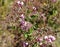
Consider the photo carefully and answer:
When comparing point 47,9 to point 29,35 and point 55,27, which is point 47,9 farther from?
point 29,35

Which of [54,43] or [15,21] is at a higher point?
[15,21]

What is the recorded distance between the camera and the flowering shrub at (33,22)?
14.7 feet

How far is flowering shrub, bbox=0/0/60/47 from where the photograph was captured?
4.48 metres

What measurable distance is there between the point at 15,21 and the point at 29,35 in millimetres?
371

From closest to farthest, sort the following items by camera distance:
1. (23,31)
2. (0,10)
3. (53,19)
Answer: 1. (23,31)
2. (0,10)
3. (53,19)

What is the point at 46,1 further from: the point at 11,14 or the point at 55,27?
the point at 11,14

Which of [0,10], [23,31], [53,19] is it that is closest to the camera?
[23,31]

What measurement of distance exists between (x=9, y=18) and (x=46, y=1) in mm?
1146

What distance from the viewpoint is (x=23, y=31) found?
4.55m

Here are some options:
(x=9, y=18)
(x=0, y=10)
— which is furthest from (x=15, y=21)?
(x=0, y=10)

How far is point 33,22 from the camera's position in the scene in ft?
16.6

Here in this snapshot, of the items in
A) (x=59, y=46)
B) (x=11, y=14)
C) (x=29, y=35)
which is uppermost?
(x=11, y=14)

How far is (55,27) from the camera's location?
17.0 ft

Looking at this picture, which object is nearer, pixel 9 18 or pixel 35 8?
pixel 9 18
